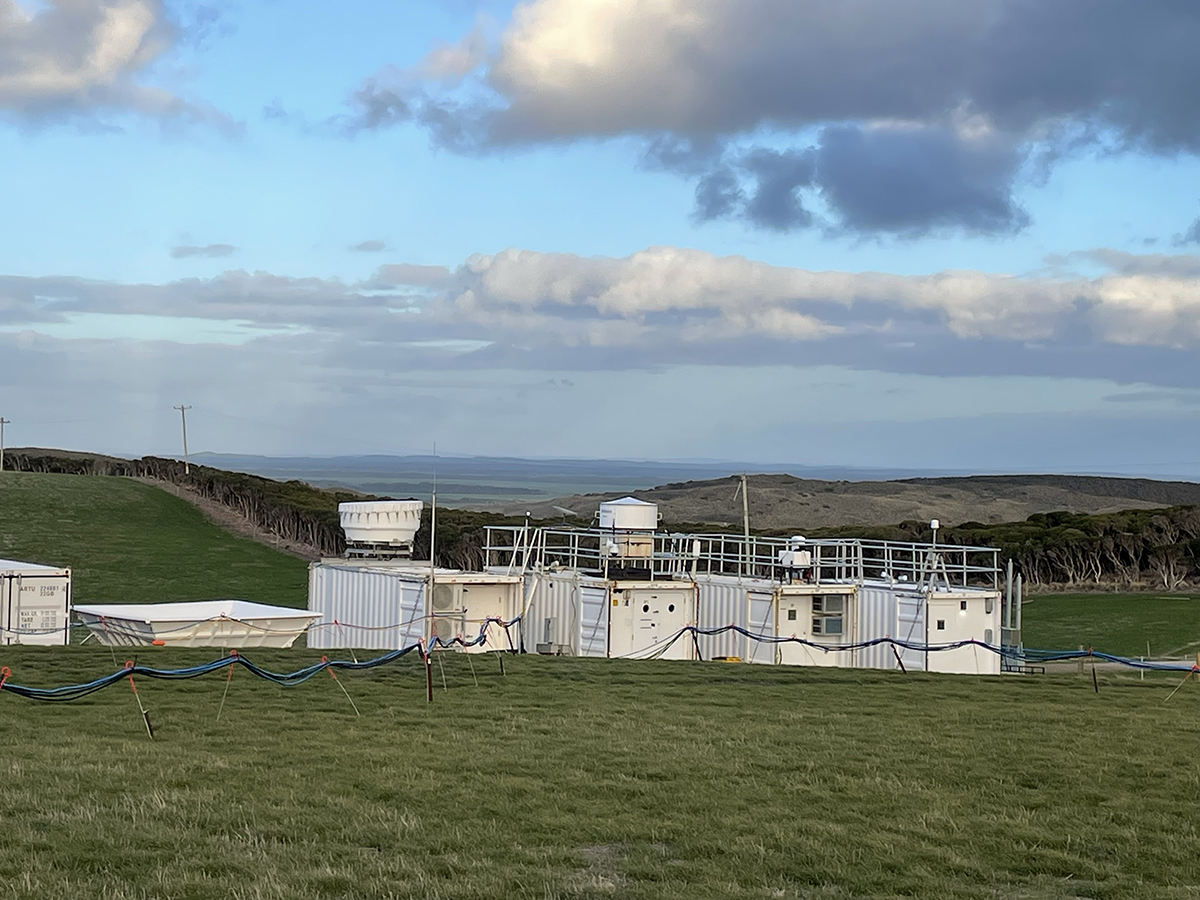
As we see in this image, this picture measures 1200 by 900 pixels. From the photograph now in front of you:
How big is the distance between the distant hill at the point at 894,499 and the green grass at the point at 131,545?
3352 centimetres

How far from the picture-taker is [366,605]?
2944cm

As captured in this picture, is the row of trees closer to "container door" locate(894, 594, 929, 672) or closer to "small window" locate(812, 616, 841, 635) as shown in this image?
"small window" locate(812, 616, 841, 635)

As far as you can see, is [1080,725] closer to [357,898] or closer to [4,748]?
[357,898]

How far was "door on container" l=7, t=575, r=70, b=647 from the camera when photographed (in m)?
27.9

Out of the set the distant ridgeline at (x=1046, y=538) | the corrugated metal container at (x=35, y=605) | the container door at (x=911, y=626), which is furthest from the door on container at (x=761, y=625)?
the distant ridgeline at (x=1046, y=538)

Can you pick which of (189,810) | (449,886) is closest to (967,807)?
(449,886)

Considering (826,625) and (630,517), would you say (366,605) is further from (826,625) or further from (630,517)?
(826,625)

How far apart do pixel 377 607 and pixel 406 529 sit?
3852mm

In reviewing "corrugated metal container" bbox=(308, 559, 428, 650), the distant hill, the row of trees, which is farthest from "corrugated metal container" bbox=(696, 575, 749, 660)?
the distant hill

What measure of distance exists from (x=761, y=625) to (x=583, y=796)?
58.4ft

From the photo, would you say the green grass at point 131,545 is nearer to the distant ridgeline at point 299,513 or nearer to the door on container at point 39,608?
the distant ridgeline at point 299,513

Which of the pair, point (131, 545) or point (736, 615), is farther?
point (131, 545)

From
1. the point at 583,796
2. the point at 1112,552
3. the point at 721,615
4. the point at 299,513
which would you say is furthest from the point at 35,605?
the point at 1112,552

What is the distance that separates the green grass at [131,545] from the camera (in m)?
47.7
